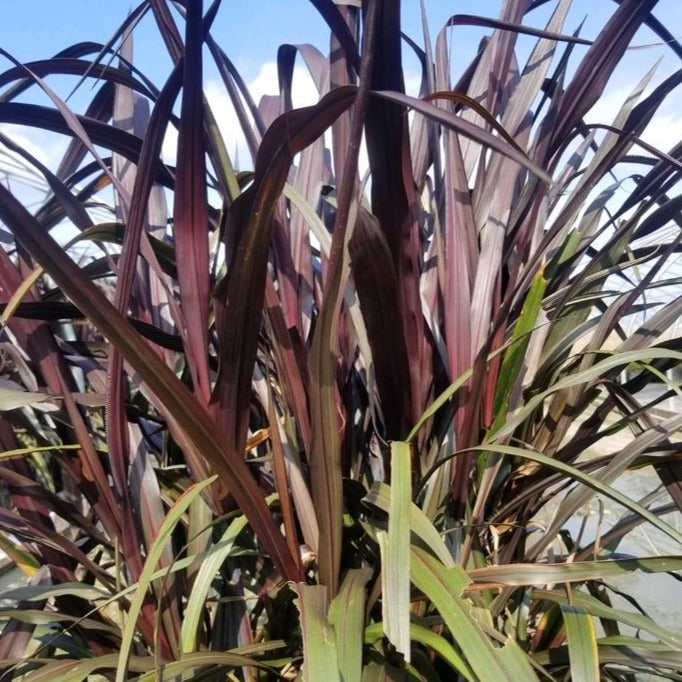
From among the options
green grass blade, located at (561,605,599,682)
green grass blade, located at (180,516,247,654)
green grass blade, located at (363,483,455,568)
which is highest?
green grass blade, located at (363,483,455,568)

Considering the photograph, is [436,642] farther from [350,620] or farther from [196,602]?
[196,602]

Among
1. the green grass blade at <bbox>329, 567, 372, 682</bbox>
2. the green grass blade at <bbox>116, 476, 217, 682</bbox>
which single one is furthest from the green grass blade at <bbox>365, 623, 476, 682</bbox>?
the green grass blade at <bbox>116, 476, 217, 682</bbox>

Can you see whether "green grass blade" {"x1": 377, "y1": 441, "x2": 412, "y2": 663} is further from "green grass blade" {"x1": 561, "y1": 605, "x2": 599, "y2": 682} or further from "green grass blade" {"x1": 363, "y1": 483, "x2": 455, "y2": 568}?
"green grass blade" {"x1": 561, "y1": 605, "x2": 599, "y2": 682}

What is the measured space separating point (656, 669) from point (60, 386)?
0.51 metres

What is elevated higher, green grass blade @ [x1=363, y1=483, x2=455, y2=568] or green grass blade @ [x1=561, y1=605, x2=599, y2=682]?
green grass blade @ [x1=363, y1=483, x2=455, y2=568]

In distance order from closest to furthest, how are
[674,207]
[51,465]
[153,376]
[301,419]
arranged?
[153,376] → [301,419] → [674,207] → [51,465]

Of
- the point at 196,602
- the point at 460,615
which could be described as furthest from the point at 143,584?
the point at 460,615

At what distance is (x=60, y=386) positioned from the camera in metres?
0.50

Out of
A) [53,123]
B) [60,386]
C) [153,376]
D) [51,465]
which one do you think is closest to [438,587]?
[153,376]

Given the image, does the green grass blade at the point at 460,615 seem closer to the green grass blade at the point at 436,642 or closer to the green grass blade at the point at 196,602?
the green grass blade at the point at 436,642

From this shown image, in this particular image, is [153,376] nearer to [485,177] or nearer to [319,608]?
[319,608]

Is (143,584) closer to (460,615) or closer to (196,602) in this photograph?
(196,602)

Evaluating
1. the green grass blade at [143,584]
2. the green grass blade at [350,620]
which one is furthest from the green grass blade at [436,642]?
the green grass blade at [143,584]

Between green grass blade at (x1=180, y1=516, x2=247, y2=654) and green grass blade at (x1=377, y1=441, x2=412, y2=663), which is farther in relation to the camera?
green grass blade at (x1=180, y1=516, x2=247, y2=654)
